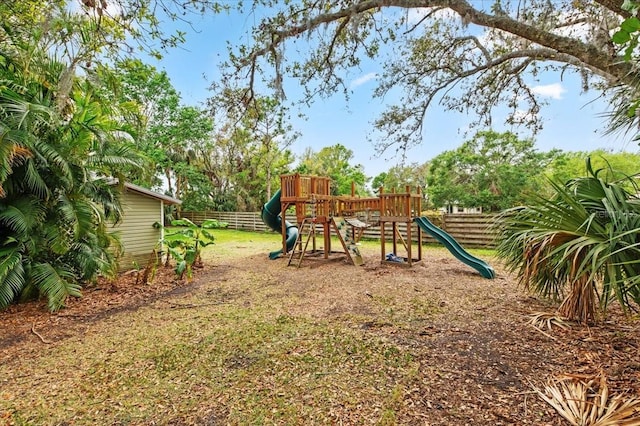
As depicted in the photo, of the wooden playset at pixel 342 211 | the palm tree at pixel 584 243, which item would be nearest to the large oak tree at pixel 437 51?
the palm tree at pixel 584 243

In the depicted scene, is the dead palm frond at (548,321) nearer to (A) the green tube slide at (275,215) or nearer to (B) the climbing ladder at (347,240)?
(B) the climbing ladder at (347,240)

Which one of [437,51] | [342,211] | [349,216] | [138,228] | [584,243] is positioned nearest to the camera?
[584,243]

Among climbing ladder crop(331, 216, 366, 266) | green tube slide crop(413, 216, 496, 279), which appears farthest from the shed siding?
green tube slide crop(413, 216, 496, 279)

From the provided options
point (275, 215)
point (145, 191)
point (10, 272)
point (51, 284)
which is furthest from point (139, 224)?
point (10, 272)

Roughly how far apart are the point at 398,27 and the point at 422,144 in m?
2.91

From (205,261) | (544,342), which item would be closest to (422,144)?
(544,342)

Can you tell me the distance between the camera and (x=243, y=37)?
4.75 meters

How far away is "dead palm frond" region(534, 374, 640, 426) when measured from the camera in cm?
168

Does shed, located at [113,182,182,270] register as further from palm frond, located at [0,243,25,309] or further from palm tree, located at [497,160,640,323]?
palm tree, located at [497,160,640,323]

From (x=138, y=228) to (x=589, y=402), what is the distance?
9.22m

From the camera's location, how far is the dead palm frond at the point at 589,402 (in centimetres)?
168

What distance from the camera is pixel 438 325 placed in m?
3.58

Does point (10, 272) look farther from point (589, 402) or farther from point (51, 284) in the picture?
point (589, 402)

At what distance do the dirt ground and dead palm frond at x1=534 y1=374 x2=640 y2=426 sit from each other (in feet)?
0.25
